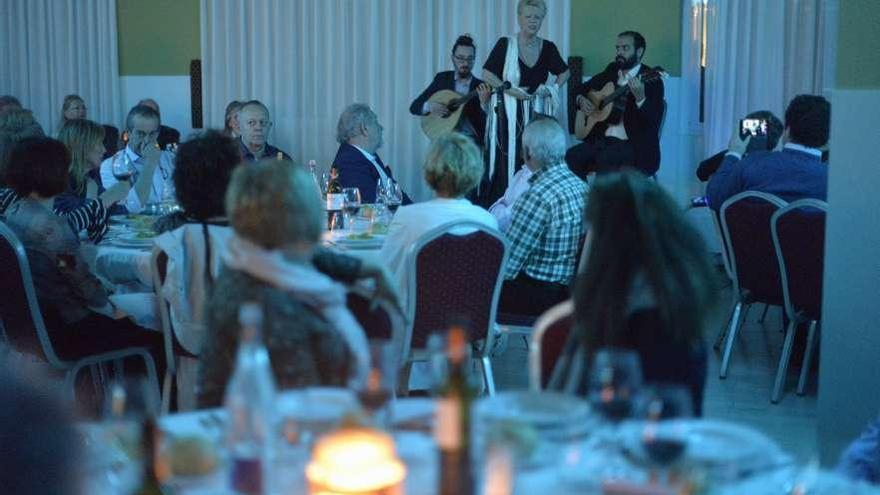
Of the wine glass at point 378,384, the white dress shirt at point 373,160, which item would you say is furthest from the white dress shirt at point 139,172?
the wine glass at point 378,384

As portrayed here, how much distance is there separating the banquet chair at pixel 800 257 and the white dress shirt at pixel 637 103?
3.29 meters

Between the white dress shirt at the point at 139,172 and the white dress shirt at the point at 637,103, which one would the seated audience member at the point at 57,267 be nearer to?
the white dress shirt at the point at 139,172

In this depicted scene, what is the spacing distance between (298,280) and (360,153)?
4294mm

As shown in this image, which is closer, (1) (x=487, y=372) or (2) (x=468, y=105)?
(1) (x=487, y=372)

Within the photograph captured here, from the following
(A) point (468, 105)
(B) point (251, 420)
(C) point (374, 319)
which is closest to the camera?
(B) point (251, 420)

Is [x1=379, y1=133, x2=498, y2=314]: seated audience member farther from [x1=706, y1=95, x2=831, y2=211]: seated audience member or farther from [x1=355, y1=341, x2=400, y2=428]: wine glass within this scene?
[x1=355, y1=341, x2=400, y2=428]: wine glass

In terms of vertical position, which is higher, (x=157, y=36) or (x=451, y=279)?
(x=157, y=36)

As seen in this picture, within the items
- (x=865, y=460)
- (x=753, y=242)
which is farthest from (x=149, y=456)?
(x=753, y=242)

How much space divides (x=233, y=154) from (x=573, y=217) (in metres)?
1.91

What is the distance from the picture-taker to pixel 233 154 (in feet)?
12.7

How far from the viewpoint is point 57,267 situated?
14.5ft

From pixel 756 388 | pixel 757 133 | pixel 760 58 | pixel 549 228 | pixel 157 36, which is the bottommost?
pixel 756 388

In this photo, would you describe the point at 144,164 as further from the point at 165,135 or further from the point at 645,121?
the point at 645,121

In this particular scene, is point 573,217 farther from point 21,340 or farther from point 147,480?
point 147,480
